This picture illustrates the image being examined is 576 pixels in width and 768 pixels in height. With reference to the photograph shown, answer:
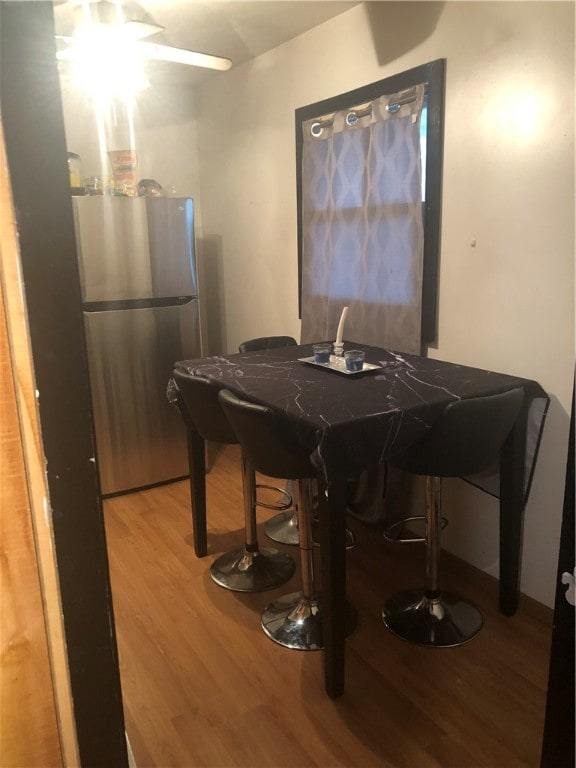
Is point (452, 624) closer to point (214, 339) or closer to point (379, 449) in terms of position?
point (379, 449)

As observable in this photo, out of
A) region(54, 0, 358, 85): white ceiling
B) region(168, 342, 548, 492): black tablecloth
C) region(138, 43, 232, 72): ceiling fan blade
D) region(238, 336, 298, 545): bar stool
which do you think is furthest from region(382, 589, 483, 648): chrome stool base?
region(54, 0, 358, 85): white ceiling

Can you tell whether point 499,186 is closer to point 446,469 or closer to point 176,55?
point 446,469

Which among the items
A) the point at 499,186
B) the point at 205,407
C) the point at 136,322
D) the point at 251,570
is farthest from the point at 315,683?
the point at 136,322

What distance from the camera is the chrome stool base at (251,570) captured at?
8.20ft

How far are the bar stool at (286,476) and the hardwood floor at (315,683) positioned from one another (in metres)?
0.06

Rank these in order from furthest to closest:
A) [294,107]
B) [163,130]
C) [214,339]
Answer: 1. [214,339]
2. [163,130]
3. [294,107]

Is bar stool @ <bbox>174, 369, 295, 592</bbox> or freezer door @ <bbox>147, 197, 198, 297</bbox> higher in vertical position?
freezer door @ <bbox>147, 197, 198, 297</bbox>

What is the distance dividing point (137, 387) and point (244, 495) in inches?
47.2

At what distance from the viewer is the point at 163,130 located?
4.07m

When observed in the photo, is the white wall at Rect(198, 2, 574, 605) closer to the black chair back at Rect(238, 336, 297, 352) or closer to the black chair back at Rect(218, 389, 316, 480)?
the black chair back at Rect(238, 336, 297, 352)

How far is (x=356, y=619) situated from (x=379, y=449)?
848mm

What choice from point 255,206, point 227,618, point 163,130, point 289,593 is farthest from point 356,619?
point 163,130

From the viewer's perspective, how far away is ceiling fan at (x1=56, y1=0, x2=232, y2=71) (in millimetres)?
2369

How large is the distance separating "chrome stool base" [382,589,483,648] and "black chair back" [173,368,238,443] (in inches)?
35.8
